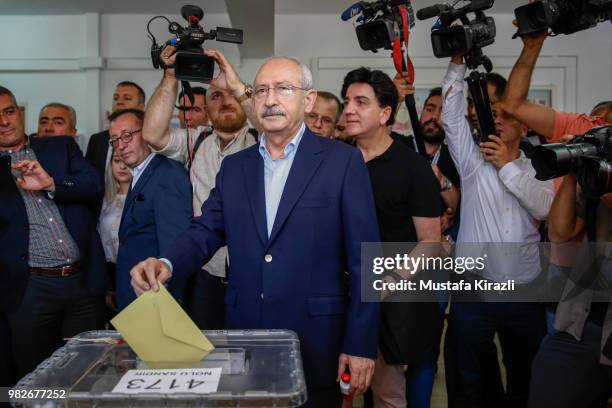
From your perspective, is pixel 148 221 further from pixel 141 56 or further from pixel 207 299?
pixel 141 56

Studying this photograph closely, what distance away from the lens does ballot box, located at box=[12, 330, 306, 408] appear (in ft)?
3.01

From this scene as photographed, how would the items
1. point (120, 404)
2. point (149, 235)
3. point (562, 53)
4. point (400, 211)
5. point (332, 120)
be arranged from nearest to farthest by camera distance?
point (120, 404), point (400, 211), point (149, 235), point (332, 120), point (562, 53)

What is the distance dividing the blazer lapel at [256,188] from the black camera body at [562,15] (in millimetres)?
1149

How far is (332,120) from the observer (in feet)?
11.1

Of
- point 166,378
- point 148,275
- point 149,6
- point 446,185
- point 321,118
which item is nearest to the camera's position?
point 166,378

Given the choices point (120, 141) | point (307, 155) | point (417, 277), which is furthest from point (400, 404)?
point (120, 141)

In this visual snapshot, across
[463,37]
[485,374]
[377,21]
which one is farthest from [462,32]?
[485,374]

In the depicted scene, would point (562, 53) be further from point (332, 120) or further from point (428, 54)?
point (332, 120)

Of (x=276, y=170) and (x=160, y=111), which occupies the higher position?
(x=160, y=111)

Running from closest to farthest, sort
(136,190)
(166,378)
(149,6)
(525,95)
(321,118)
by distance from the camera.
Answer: (166,378) → (525,95) → (136,190) → (321,118) → (149,6)

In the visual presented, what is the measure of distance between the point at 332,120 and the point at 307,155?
1.70 metres

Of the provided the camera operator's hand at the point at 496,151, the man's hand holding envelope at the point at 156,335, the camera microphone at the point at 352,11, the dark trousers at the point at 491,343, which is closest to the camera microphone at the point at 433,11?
the camera microphone at the point at 352,11

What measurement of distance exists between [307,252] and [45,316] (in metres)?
1.51

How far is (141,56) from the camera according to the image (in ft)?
21.7
